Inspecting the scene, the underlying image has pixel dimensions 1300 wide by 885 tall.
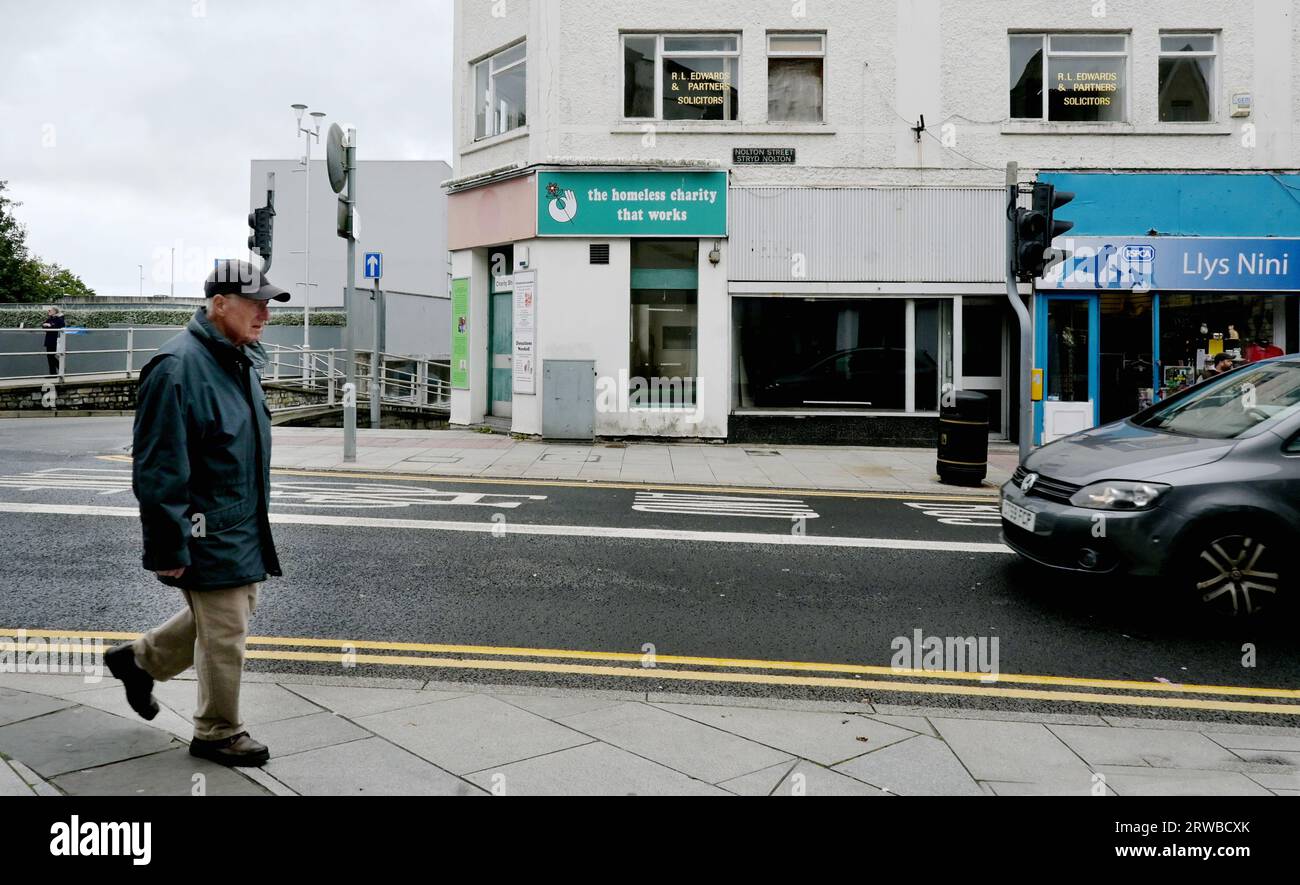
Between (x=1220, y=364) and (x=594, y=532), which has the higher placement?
(x=1220, y=364)

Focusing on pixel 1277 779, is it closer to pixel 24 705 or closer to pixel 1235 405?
pixel 1235 405

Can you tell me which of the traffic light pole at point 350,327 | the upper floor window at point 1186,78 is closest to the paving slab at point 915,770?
the traffic light pole at point 350,327

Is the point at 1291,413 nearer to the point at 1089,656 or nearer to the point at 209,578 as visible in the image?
the point at 1089,656

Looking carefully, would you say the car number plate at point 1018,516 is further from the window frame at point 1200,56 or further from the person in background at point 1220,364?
the window frame at point 1200,56

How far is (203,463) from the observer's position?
352 cm

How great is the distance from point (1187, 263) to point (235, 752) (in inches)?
658

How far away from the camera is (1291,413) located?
600 cm

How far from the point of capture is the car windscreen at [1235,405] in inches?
243

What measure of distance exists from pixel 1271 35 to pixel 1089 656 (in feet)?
51.2

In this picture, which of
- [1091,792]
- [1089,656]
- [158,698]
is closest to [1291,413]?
[1089,656]

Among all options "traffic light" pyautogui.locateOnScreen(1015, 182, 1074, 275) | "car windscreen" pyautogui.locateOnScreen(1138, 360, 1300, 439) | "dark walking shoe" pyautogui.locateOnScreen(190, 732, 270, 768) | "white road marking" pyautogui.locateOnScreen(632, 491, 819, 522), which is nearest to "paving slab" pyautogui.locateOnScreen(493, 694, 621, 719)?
"dark walking shoe" pyautogui.locateOnScreen(190, 732, 270, 768)

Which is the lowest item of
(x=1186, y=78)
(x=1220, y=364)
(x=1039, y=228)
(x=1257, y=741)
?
(x=1257, y=741)

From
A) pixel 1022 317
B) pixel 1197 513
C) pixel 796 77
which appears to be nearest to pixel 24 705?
pixel 1197 513
